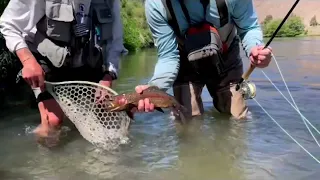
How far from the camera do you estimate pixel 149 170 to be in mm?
4410

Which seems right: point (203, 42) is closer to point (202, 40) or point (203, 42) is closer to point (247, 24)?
point (202, 40)

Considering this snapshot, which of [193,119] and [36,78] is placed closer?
[36,78]

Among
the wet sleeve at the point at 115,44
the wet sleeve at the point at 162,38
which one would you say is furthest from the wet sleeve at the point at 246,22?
the wet sleeve at the point at 115,44

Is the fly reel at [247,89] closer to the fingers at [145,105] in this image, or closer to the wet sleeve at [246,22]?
the wet sleeve at [246,22]

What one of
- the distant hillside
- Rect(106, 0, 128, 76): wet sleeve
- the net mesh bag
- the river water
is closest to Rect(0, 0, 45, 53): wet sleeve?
the net mesh bag

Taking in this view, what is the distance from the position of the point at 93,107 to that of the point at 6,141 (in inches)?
46.6

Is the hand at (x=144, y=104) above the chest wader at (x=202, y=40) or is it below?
below

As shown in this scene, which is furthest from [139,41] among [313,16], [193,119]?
[313,16]

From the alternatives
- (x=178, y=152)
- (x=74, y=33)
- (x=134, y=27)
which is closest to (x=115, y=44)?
(x=74, y=33)

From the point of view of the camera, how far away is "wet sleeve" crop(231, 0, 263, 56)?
206 inches

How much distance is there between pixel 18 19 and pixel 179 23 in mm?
1645

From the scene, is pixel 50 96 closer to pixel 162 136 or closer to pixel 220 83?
pixel 162 136

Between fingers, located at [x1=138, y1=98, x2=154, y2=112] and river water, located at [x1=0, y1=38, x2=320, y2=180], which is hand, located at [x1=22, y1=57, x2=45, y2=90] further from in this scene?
fingers, located at [x1=138, y1=98, x2=154, y2=112]

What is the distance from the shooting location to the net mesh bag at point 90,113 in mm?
4992
